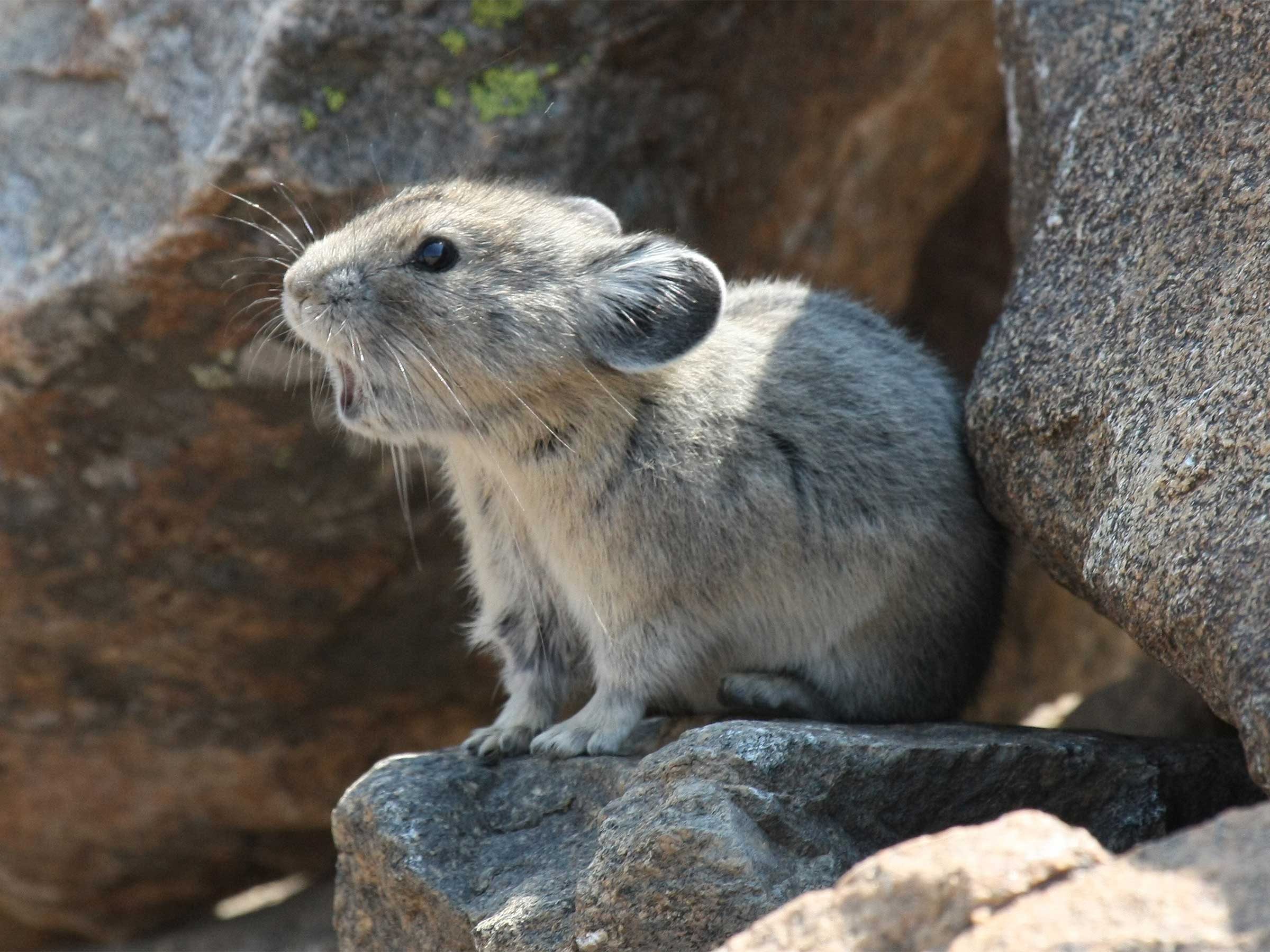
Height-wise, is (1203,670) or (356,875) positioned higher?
(1203,670)

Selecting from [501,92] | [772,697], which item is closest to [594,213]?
[501,92]

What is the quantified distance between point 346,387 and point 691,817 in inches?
86.9

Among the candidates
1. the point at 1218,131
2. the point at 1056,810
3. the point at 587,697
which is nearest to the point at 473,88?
the point at 587,697

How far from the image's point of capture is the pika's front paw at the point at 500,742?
17.4ft

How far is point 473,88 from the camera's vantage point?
6309mm

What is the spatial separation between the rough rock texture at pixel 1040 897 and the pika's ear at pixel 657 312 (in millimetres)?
2302

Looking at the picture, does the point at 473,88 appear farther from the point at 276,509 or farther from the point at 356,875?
the point at 356,875

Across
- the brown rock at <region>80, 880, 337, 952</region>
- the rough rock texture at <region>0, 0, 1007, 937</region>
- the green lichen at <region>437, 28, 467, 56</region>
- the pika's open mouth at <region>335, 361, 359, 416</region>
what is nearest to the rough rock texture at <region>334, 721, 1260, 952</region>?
the pika's open mouth at <region>335, 361, 359, 416</region>

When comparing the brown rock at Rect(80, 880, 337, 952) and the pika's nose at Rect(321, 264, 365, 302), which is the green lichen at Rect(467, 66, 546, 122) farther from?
the brown rock at Rect(80, 880, 337, 952)

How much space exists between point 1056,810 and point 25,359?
4542 millimetres

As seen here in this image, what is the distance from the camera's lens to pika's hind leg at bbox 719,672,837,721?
528cm

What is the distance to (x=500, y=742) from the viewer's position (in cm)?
532

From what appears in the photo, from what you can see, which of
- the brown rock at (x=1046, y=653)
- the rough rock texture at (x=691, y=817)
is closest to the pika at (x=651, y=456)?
the rough rock texture at (x=691, y=817)

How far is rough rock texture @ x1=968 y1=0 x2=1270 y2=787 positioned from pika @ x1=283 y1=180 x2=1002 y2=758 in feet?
1.52
